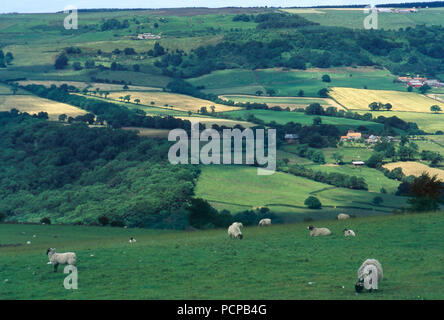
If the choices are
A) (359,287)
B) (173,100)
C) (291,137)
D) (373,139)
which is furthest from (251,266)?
(173,100)

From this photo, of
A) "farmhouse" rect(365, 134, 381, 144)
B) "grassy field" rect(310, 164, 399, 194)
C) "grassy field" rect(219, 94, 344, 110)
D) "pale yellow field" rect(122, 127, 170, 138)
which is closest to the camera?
"grassy field" rect(310, 164, 399, 194)

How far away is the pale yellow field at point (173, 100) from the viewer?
17668cm

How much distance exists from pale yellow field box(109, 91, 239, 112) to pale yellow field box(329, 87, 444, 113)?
30718mm

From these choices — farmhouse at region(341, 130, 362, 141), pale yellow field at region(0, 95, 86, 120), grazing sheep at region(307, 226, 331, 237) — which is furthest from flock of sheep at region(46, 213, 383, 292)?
pale yellow field at region(0, 95, 86, 120)

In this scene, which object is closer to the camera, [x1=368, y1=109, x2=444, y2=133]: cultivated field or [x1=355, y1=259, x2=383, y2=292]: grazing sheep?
[x1=355, y1=259, x2=383, y2=292]: grazing sheep

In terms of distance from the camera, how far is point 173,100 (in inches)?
7411

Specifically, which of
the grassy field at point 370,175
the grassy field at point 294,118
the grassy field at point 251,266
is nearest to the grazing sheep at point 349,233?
the grassy field at point 251,266

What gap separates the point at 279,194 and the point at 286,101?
304 ft

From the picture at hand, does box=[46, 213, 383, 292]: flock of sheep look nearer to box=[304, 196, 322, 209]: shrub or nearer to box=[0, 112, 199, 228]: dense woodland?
box=[0, 112, 199, 228]: dense woodland

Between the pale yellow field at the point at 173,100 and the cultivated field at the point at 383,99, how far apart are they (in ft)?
101

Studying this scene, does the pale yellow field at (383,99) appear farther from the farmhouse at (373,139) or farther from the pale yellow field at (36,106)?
the pale yellow field at (36,106)

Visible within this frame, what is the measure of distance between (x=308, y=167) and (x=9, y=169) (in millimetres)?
60482

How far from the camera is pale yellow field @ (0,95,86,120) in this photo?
172 meters

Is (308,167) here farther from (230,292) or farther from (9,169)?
(230,292)
